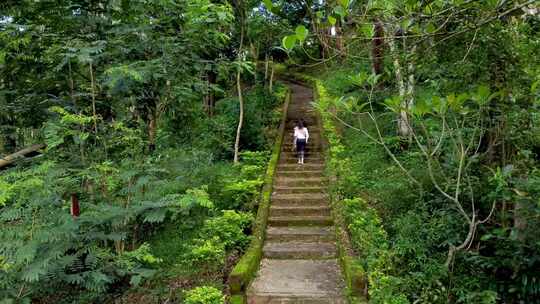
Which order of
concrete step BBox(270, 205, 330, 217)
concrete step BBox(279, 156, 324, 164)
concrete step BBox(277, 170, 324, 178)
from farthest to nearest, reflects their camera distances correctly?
concrete step BBox(279, 156, 324, 164), concrete step BBox(277, 170, 324, 178), concrete step BBox(270, 205, 330, 217)

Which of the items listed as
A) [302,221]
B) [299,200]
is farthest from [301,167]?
[302,221]

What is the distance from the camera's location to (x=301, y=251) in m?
6.47

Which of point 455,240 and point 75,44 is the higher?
point 75,44

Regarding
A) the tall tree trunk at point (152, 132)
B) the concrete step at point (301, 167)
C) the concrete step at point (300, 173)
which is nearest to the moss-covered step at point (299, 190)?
the concrete step at point (300, 173)

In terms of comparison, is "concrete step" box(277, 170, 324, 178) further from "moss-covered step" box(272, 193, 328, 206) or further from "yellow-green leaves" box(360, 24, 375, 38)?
"yellow-green leaves" box(360, 24, 375, 38)

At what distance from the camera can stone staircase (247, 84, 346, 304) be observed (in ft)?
17.2

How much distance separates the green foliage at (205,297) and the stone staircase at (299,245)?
561 mm

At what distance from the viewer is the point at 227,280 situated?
5.49 metres

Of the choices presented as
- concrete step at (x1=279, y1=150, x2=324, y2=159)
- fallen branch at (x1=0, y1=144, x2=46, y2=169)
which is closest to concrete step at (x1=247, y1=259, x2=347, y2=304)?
fallen branch at (x1=0, y1=144, x2=46, y2=169)

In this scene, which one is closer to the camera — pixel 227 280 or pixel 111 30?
pixel 111 30

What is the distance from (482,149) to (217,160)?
275 inches

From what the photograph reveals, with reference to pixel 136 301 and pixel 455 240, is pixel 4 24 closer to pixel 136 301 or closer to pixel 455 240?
pixel 136 301

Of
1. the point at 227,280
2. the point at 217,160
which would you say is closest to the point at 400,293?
the point at 227,280

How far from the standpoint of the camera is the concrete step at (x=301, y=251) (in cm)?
642
